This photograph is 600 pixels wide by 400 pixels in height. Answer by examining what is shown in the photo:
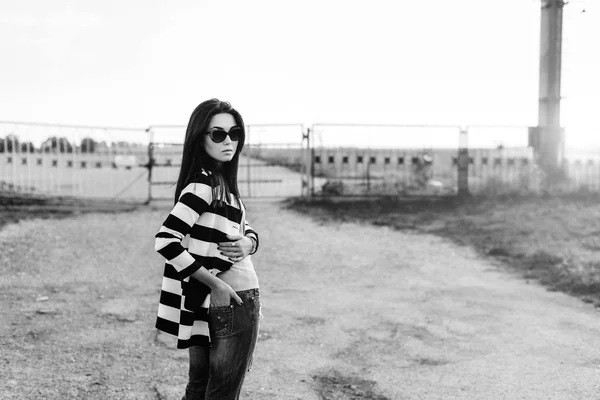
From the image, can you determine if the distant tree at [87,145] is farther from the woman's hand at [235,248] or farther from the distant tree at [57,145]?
the woman's hand at [235,248]

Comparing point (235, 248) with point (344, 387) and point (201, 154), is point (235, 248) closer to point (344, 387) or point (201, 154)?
point (201, 154)

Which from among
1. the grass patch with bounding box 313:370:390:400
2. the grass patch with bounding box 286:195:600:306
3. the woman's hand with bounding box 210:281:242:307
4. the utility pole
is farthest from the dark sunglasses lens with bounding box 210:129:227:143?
the utility pole

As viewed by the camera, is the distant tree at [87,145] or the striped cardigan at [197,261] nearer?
the striped cardigan at [197,261]

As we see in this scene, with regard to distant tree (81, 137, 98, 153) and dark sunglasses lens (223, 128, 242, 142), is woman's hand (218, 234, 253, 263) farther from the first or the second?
distant tree (81, 137, 98, 153)

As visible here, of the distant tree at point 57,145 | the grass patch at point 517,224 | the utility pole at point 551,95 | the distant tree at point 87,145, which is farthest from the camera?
the utility pole at point 551,95

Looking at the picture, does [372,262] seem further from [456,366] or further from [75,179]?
[75,179]

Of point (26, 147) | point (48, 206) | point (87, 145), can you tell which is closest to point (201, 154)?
point (48, 206)

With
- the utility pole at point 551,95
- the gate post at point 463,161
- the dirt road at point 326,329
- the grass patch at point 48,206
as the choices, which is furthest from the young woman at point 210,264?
the utility pole at point 551,95

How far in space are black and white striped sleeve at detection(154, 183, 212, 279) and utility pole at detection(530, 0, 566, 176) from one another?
16150 mm

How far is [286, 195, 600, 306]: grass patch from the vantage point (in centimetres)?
840

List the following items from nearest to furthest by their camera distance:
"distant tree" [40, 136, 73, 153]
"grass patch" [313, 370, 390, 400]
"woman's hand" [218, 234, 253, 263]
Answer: "woman's hand" [218, 234, 253, 263] → "grass patch" [313, 370, 390, 400] → "distant tree" [40, 136, 73, 153]

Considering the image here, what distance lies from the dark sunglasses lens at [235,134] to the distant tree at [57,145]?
13878 millimetres

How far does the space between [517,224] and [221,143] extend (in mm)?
10425

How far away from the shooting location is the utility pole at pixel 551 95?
17172mm
